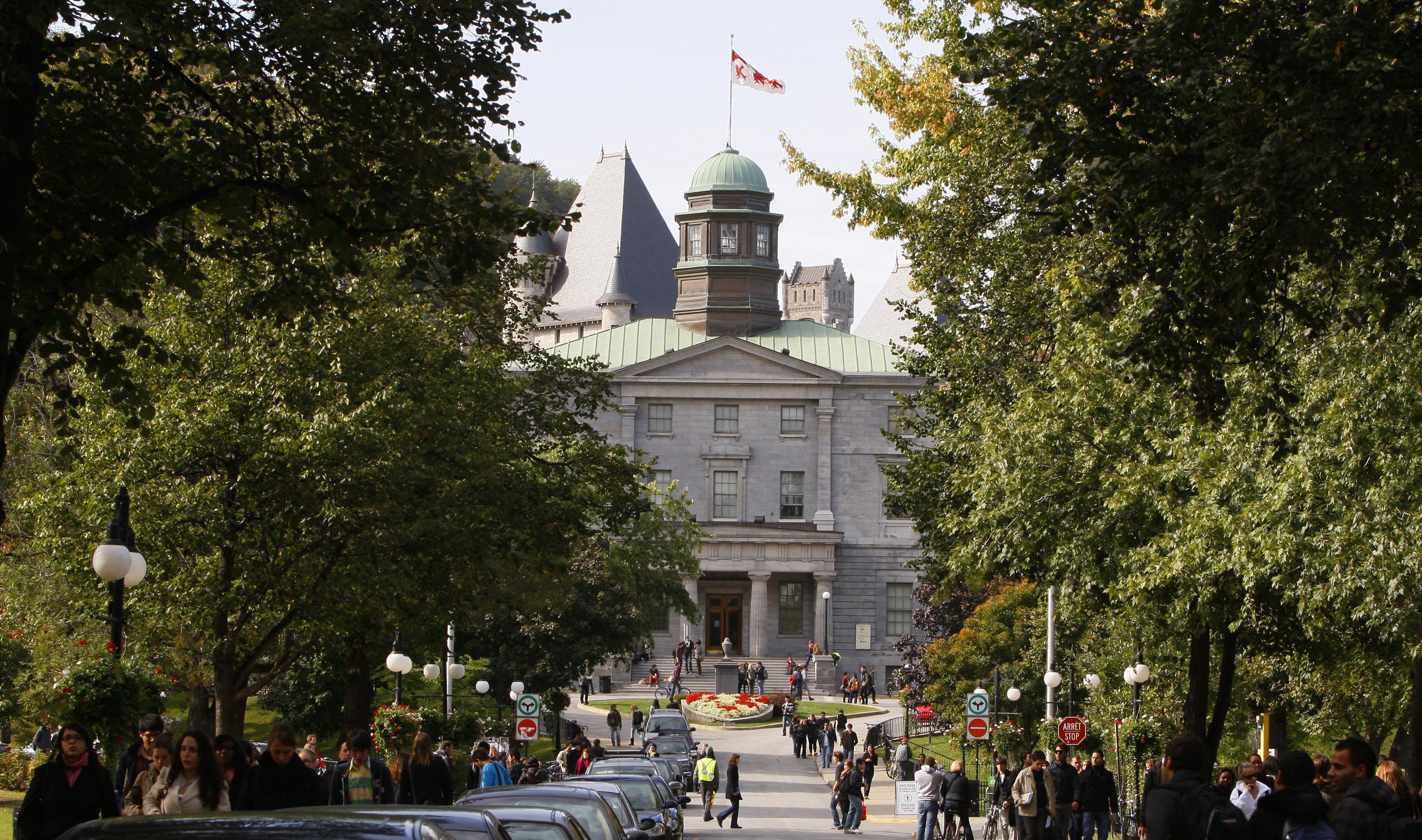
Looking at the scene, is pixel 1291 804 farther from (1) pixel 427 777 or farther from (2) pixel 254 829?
(1) pixel 427 777

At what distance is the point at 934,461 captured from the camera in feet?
107

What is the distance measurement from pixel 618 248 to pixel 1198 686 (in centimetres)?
8977

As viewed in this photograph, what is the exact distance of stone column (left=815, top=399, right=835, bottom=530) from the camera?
291ft

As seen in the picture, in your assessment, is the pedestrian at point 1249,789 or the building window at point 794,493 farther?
the building window at point 794,493

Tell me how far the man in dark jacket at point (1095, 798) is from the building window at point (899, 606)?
65.0 meters

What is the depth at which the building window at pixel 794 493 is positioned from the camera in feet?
293

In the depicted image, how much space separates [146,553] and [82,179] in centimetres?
1268

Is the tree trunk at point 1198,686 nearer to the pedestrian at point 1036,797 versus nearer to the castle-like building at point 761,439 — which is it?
the pedestrian at point 1036,797

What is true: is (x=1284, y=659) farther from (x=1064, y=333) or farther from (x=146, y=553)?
(x=146, y=553)

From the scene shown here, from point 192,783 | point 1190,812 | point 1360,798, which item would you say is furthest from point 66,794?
point 1360,798

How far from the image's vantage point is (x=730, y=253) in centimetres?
9069

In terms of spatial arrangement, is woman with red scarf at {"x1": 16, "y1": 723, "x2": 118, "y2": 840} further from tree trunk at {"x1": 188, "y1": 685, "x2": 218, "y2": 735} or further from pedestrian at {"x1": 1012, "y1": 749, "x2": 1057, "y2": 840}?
tree trunk at {"x1": 188, "y1": 685, "x2": 218, "y2": 735}

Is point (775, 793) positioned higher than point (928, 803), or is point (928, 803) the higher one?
point (928, 803)

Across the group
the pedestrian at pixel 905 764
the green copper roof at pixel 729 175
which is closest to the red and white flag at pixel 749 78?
the green copper roof at pixel 729 175
